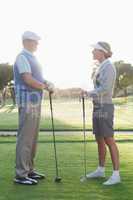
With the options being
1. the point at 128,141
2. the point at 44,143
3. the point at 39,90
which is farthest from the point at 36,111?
the point at 128,141

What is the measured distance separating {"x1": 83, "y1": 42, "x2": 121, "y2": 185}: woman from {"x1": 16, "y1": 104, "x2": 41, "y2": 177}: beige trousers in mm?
797

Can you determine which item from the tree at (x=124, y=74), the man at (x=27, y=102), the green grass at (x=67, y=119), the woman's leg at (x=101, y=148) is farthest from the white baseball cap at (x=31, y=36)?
the tree at (x=124, y=74)

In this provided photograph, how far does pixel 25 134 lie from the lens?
8.84 m

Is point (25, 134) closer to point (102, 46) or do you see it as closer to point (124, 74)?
point (102, 46)

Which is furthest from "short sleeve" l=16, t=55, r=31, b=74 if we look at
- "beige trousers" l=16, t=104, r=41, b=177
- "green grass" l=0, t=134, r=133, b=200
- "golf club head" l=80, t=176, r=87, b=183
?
"golf club head" l=80, t=176, r=87, b=183

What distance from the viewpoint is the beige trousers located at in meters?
8.82

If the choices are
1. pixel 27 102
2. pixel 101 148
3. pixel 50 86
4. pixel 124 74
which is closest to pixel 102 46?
pixel 50 86

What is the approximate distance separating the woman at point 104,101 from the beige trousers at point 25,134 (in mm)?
797

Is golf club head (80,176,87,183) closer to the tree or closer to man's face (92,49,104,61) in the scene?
man's face (92,49,104,61)

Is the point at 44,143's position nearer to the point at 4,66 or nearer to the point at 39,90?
the point at 39,90

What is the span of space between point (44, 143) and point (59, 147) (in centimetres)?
143

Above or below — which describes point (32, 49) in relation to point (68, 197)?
above

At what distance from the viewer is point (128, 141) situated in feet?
56.2

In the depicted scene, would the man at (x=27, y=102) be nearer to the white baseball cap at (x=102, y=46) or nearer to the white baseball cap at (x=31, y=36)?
the white baseball cap at (x=31, y=36)
